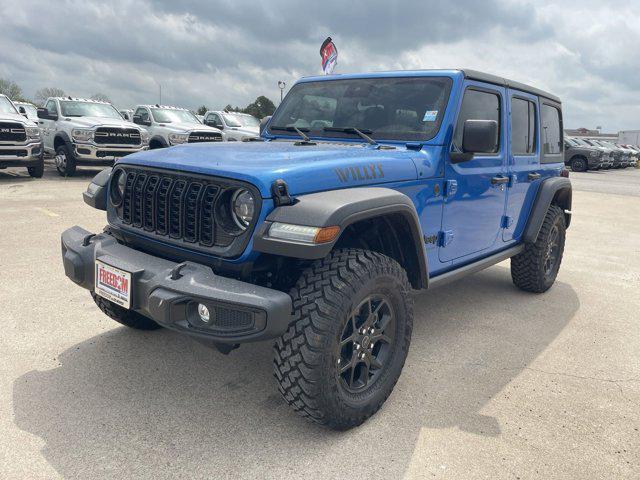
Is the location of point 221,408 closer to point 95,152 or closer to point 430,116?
point 430,116

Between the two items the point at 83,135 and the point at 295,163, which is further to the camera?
the point at 83,135

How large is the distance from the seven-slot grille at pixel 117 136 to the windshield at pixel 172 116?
1724 millimetres

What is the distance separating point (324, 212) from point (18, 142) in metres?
11.0

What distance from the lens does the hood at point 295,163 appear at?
2285mm

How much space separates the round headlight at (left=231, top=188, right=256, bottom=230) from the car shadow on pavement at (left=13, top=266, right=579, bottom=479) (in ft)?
3.40

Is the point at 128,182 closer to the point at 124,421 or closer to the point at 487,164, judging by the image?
the point at 124,421

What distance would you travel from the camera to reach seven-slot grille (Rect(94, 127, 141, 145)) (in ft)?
38.3

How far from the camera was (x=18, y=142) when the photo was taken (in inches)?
425

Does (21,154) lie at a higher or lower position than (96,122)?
lower

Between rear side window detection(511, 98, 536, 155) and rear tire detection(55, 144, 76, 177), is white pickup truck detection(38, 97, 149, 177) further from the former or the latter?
rear side window detection(511, 98, 536, 155)

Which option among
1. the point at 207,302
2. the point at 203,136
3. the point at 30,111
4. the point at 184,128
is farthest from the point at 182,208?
the point at 30,111

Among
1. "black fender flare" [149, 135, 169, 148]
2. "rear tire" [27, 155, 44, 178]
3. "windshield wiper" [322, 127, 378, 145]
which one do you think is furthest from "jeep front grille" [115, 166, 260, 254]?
"black fender flare" [149, 135, 169, 148]

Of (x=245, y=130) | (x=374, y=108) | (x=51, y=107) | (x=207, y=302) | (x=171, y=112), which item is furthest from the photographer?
(x=245, y=130)

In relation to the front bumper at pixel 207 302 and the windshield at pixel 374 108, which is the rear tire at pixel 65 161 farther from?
the front bumper at pixel 207 302
